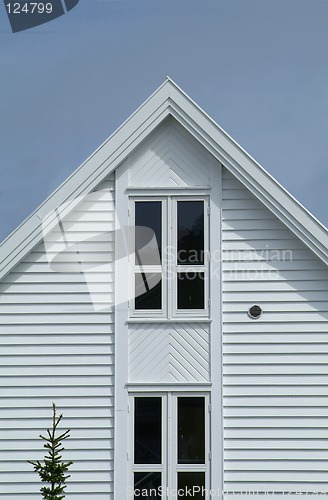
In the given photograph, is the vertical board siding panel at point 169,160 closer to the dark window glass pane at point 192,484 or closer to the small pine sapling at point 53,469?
the small pine sapling at point 53,469

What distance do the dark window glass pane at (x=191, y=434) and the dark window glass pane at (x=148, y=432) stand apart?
1.10 ft

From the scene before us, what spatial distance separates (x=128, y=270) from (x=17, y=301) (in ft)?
6.21

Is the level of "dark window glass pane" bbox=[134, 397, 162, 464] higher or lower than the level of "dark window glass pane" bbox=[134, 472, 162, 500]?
higher

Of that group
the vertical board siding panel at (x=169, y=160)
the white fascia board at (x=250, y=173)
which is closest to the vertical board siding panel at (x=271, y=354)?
the white fascia board at (x=250, y=173)

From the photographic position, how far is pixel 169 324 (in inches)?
539

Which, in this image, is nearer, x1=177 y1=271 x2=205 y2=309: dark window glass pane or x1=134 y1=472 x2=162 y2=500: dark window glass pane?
x1=134 y1=472 x2=162 y2=500: dark window glass pane

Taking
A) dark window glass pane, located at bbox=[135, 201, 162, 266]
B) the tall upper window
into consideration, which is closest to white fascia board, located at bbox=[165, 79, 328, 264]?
the tall upper window

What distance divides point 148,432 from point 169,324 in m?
1.76

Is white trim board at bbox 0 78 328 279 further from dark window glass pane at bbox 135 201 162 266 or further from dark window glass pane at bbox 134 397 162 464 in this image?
dark window glass pane at bbox 134 397 162 464

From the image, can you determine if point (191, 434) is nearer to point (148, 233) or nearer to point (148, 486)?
point (148, 486)

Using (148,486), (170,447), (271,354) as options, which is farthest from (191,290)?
(148,486)

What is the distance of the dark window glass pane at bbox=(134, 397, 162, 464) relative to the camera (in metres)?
13.4

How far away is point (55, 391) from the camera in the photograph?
535 inches

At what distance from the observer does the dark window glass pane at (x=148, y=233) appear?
13.9 meters
